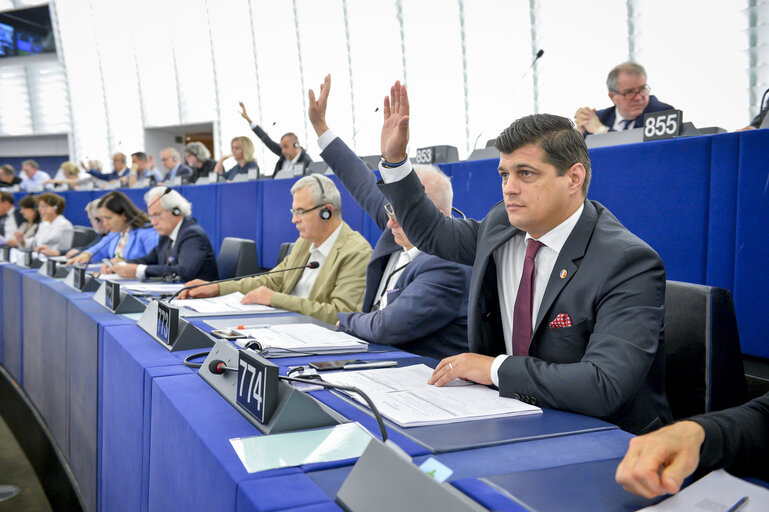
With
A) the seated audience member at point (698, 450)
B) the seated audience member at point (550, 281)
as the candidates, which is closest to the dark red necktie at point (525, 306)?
the seated audience member at point (550, 281)

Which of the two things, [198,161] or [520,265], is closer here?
[520,265]

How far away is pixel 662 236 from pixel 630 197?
0.21 m

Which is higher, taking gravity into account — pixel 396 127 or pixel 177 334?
pixel 396 127

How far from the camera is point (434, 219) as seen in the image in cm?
162

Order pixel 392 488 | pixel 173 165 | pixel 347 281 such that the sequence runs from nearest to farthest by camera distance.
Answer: pixel 392 488
pixel 347 281
pixel 173 165

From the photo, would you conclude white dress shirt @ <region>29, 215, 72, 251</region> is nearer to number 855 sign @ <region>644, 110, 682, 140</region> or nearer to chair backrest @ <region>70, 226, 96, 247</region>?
chair backrest @ <region>70, 226, 96, 247</region>

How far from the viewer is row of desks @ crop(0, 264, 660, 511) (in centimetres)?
71

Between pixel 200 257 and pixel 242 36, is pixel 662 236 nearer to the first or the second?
pixel 200 257

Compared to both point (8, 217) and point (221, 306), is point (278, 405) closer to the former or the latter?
point (221, 306)

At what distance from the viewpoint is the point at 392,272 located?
2.11 metres

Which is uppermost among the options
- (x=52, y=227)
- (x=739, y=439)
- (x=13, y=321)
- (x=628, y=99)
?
(x=628, y=99)

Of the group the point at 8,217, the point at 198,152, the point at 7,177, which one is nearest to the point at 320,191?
the point at 198,152

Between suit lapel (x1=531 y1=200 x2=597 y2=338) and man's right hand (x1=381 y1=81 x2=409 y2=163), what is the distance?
44 centimetres

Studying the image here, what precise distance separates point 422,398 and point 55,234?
5.90 meters
